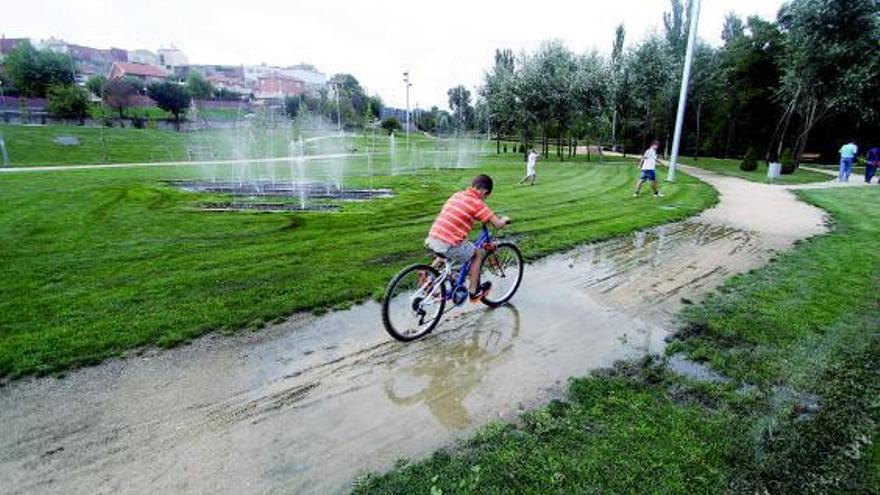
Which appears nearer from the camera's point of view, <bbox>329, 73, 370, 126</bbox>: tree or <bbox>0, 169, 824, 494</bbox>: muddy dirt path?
<bbox>0, 169, 824, 494</bbox>: muddy dirt path

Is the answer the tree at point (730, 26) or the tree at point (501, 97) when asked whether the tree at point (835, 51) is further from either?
the tree at point (730, 26)

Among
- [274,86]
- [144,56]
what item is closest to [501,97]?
[274,86]

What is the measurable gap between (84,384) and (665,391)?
5035mm

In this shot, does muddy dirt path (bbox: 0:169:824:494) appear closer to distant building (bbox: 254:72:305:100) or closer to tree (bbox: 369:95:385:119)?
tree (bbox: 369:95:385:119)

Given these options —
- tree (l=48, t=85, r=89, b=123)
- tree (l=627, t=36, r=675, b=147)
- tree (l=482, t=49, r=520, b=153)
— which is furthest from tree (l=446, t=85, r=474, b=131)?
tree (l=48, t=85, r=89, b=123)

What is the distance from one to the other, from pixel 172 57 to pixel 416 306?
Answer: 19532cm

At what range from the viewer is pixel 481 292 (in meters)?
5.89

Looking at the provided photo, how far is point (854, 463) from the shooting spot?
10.9 feet

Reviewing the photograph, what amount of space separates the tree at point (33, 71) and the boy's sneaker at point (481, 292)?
245ft

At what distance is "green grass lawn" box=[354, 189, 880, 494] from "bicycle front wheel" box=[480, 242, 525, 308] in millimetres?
2059

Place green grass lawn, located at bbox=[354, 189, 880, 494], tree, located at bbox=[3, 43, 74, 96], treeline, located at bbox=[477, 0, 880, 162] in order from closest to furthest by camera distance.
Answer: green grass lawn, located at bbox=[354, 189, 880, 494], treeline, located at bbox=[477, 0, 880, 162], tree, located at bbox=[3, 43, 74, 96]

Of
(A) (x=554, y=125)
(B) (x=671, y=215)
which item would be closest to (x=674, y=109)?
(A) (x=554, y=125)

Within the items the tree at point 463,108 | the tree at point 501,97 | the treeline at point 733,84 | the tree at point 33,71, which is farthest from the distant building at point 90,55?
the treeline at point 733,84

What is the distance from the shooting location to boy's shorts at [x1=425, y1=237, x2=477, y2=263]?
5.27 metres
